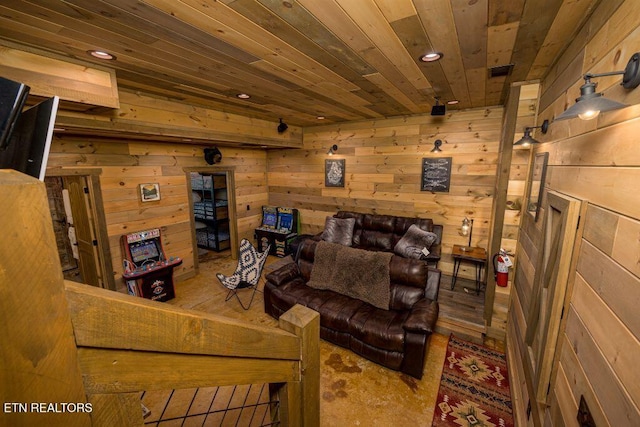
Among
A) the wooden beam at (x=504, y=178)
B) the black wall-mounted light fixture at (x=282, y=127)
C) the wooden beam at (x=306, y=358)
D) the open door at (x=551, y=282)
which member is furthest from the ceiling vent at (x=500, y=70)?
the black wall-mounted light fixture at (x=282, y=127)

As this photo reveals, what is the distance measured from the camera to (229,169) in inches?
205

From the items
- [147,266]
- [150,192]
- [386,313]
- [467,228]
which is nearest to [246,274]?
[147,266]

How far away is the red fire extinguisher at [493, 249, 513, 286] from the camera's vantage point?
2852 millimetres

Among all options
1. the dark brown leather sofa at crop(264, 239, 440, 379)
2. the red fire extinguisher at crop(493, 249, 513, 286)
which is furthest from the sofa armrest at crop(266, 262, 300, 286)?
the red fire extinguisher at crop(493, 249, 513, 286)

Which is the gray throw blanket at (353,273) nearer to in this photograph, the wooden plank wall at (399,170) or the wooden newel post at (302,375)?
the wooden plank wall at (399,170)

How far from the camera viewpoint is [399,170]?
467 cm

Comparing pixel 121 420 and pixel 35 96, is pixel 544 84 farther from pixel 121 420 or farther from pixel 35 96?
pixel 35 96

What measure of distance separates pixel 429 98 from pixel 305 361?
3.40 metres

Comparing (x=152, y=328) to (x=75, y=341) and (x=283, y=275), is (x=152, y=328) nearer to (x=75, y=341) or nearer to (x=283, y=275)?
(x=75, y=341)

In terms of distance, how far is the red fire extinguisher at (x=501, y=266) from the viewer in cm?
285

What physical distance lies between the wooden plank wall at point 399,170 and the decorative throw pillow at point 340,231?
0.59 meters

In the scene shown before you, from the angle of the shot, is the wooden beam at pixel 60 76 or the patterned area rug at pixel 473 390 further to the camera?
the patterned area rug at pixel 473 390

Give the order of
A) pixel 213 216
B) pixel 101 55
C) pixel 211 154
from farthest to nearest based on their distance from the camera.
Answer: pixel 213 216 → pixel 211 154 → pixel 101 55

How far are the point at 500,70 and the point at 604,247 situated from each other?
1971 mm
